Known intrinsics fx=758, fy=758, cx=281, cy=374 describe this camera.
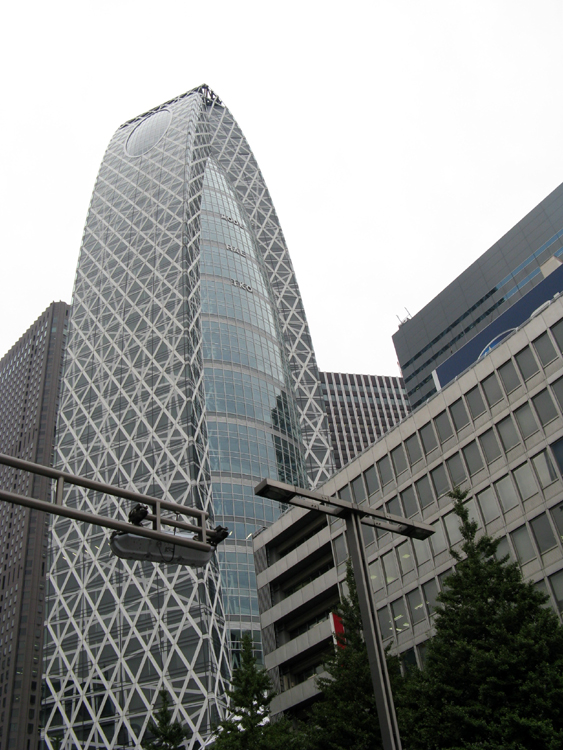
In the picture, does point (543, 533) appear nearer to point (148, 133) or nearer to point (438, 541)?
point (438, 541)

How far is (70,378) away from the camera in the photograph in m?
121

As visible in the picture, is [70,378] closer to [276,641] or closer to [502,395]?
[276,641]

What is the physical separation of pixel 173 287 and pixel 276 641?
7292 cm

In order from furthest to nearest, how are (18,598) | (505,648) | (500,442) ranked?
1. (18,598)
2. (500,442)
3. (505,648)

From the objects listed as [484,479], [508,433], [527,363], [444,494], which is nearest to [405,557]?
[444,494]

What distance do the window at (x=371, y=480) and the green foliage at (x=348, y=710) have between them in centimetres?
1780

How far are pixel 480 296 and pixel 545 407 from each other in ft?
234

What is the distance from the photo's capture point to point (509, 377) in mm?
42094

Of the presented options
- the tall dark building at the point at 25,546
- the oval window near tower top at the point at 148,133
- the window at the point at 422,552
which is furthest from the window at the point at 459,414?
the tall dark building at the point at 25,546

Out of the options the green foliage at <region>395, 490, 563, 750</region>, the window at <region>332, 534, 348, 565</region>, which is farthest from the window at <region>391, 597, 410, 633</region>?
the green foliage at <region>395, 490, 563, 750</region>

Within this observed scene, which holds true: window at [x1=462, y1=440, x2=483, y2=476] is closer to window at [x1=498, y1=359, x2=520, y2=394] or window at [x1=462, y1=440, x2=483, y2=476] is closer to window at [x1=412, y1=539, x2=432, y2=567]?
window at [x1=498, y1=359, x2=520, y2=394]

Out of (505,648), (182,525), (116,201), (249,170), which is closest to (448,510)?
(505,648)

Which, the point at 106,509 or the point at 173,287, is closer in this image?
the point at 106,509

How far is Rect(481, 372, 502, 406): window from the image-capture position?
42.7m
